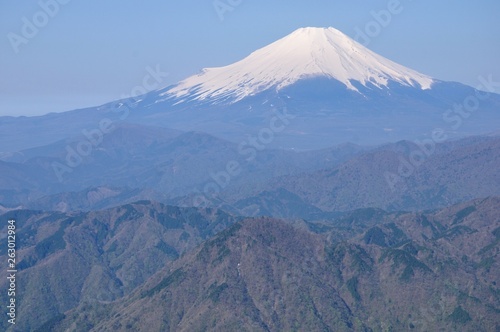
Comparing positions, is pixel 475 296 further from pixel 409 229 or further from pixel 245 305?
pixel 409 229

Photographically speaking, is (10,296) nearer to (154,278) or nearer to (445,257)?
(154,278)

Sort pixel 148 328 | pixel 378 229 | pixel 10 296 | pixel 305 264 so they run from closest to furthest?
pixel 148 328 → pixel 305 264 → pixel 10 296 → pixel 378 229

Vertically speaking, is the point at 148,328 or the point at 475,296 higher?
the point at 148,328

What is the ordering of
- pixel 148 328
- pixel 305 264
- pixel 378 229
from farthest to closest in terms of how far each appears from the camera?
pixel 378 229 < pixel 305 264 < pixel 148 328

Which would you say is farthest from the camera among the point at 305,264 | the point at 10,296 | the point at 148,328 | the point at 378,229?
the point at 378,229

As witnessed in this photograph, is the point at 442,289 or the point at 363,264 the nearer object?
the point at 442,289

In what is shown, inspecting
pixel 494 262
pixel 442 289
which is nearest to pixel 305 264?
pixel 442 289

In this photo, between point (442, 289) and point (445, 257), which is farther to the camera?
point (445, 257)

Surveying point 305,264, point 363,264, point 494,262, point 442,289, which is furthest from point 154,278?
point 494,262

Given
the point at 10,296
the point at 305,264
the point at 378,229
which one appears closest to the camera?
the point at 305,264
